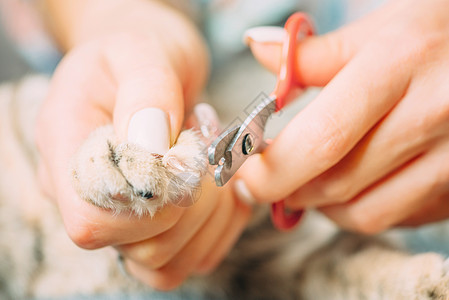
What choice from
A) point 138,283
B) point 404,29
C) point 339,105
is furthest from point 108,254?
point 404,29

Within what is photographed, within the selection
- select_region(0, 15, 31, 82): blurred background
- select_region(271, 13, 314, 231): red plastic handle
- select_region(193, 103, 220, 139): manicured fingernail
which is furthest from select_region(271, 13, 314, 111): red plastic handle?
select_region(0, 15, 31, 82): blurred background

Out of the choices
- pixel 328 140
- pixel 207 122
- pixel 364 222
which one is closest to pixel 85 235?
pixel 207 122

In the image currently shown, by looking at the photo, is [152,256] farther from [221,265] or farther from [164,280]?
[221,265]

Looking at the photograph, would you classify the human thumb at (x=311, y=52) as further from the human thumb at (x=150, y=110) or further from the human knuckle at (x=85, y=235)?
the human knuckle at (x=85, y=235)

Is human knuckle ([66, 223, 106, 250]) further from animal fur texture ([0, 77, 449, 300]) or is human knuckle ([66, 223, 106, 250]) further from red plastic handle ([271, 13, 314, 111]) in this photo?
red plastic handle ([271, 13, 314, 111])

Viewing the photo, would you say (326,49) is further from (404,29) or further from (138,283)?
(138,283)
